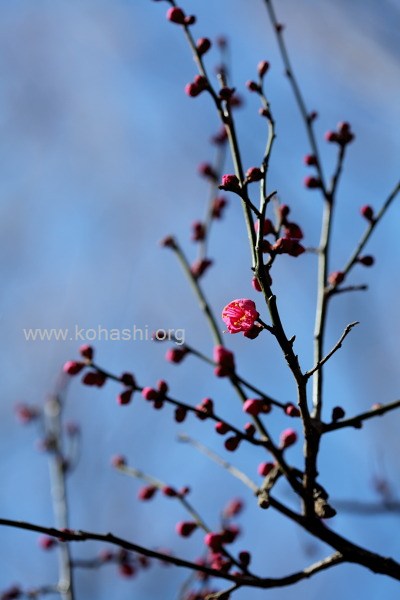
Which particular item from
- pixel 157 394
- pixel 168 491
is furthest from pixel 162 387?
pixel 168 491

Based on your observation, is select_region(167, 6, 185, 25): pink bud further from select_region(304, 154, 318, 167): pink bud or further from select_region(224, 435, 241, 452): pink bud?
select_region(224, 435, 241, 452): pink bud

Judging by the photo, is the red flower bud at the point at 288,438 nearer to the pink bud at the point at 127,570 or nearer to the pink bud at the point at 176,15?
the pink bud at the point at 176,15

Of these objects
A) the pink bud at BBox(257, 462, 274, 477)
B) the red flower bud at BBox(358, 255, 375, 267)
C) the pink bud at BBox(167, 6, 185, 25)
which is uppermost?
the pink bud at BBox(167, 6, 185, 25)

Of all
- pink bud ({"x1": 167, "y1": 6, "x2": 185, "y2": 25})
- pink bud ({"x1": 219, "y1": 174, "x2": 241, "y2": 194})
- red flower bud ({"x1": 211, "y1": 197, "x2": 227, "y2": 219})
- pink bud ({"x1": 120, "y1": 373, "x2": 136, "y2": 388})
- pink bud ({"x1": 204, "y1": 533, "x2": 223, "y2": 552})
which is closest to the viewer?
pink bud ({"x1": 219, "y1": 174, "x2": 241, "y2": 194})

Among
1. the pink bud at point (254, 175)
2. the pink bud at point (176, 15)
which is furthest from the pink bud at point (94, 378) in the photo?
the pink bud at point (176, 15)

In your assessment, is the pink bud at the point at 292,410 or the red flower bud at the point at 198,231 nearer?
the pink bud at the point at 292,410

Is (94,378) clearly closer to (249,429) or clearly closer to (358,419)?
(249,429)

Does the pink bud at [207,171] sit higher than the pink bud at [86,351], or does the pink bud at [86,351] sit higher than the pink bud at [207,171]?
the pink bud at [207,171]

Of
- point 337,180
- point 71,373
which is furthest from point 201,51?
point 71,373

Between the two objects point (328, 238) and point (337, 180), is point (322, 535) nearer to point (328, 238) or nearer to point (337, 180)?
point (328, 238)

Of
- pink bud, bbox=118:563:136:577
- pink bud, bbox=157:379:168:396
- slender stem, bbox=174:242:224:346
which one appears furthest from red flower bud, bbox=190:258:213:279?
pink bud, bbox=118:563:136:577

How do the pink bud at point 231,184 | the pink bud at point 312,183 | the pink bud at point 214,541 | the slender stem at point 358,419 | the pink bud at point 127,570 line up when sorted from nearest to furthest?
the pink bud at point 231,184, the slender stem at point 358,419, the pink bud at point 214,541, the pink bud at point 312,183, the pink bud at point 127,570

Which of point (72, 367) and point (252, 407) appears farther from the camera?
point (72, 367)

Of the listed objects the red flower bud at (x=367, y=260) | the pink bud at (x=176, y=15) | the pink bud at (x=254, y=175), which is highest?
the pink bud at (x=176, y=15)
